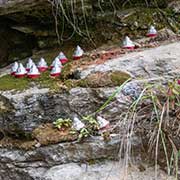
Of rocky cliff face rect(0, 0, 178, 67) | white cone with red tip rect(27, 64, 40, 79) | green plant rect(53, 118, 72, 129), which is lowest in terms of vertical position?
green plant rect(53, 118, 72, 129)

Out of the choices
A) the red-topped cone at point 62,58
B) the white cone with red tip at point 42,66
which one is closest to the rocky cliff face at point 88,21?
the red-topped cone at point 62,58

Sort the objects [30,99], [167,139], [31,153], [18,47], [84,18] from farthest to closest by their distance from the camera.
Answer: [18,47] → [84,18] → [30,99] → [31,153] → [167,139]

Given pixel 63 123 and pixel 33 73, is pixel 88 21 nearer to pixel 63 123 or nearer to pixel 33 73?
pixel 33 73

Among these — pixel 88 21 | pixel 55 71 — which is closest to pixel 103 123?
pixel 55 71

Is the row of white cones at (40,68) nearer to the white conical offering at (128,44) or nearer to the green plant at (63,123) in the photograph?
the white conical offering at (128,44)

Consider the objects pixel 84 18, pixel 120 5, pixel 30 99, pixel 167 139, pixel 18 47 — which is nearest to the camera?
pixel 167 139

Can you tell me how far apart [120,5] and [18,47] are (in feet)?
2.45

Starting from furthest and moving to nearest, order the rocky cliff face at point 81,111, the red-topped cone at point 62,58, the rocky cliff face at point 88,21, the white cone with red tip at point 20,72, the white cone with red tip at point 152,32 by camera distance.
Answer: the rocky cliff face at point 88,21 → the white cone with red tip at point 152,32 → the red-topped cone at point 62,58 → the white cone with red tip at point 20,72 → the rocky cliff face at point 81,111

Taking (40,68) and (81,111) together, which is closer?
(81,111)

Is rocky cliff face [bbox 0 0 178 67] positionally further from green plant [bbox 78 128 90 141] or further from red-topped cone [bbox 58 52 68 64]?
green plant [bbox 78 128 90 141]

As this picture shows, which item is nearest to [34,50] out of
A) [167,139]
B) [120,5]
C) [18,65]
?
[18,65]

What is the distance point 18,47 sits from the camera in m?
2.95

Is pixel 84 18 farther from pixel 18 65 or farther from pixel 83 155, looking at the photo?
pixel 83 155

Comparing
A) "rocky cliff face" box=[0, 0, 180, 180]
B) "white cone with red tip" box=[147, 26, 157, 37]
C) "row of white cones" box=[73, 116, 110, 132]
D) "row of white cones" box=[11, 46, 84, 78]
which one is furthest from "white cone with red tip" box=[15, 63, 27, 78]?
"white cone with red tip" box=[147, 26, 157, 37]
